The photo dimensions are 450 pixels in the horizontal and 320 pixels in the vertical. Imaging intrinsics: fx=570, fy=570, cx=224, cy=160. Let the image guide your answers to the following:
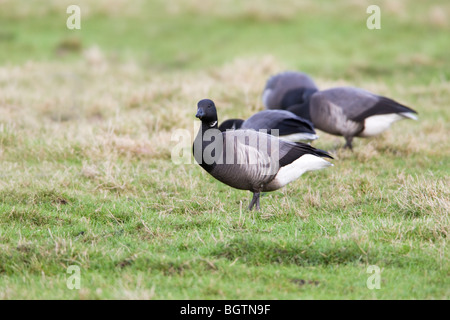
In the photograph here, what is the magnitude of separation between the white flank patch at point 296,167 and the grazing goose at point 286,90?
12.4ft

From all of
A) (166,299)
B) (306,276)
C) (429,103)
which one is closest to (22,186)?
(166,299)

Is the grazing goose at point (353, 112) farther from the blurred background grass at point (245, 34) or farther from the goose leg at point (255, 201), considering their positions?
the blurred background grass at point (245, 34)

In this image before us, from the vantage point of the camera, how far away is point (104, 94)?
42.8 feet

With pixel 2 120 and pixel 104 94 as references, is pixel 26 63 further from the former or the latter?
pixel 2 120

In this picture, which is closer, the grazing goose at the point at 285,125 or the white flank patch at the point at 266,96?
the grazing goose at the point at 285,125

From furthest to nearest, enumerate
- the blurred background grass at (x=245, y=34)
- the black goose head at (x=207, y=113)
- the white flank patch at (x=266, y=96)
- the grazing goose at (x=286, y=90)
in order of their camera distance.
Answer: the blurred background grass at (x=245, y=34) → the white flank patch at (x=266, y=96) → the grazing goose at (x=286, y=90) → the black goose head at (x=207, y=113)

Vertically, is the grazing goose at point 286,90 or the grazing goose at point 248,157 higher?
the grazing goose at point 286,90

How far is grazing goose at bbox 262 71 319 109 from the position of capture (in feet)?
35.6

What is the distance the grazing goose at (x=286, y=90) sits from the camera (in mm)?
10844

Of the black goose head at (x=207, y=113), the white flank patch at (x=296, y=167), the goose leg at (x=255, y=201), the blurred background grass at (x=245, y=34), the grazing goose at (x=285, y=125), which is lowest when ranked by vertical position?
the goose leg at (x=255, y=201)

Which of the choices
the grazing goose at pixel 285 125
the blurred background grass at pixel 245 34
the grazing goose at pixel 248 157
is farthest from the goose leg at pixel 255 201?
the blurred background grass at pixel 245 34

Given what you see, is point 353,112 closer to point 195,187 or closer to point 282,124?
point 282,124

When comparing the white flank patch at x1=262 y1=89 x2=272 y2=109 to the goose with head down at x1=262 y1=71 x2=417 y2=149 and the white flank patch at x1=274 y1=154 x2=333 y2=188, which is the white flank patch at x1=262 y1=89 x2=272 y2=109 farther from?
the white flank patch at x1=274 y1=154 x2=333 y2=188

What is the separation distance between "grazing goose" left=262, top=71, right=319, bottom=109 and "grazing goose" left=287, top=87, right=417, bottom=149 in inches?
35.2
